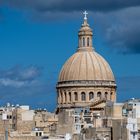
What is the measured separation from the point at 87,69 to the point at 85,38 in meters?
5.68

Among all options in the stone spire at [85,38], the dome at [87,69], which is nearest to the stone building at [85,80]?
the dome at [87,69]

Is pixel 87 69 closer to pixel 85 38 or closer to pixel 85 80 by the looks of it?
pixel 85 80

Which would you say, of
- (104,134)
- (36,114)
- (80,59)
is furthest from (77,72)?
(104,134)

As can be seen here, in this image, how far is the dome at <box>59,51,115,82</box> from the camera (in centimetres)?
11312

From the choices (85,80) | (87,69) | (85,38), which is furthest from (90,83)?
(85,38)

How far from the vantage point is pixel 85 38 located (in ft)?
387

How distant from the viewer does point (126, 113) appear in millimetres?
85125

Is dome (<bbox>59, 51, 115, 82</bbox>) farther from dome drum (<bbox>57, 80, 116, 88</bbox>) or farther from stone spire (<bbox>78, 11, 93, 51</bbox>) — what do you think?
stone spire (<bbox>78, 11, 93, 51</bbox>)

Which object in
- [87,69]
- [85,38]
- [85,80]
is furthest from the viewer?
[85,38]

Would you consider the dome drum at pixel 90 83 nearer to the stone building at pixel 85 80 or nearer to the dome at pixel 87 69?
the stone building at pixel 85 80

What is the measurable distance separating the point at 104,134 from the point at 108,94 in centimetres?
3975

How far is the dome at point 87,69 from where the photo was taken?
113125 mm

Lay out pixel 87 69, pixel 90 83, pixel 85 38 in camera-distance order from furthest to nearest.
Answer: pixel 85 38 < pixel 90 83 < pixel 87 69

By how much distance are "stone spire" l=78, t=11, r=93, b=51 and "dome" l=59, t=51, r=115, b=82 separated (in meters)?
2.27
